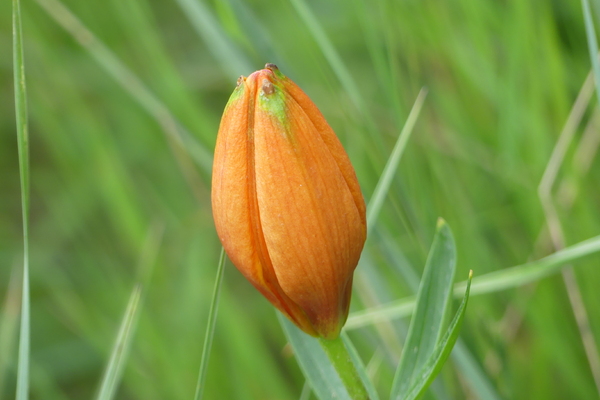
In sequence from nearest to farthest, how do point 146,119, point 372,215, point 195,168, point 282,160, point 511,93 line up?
1. point 282,160
2. point 372,215
3. point 511,93
4. point 195,168
5. point 146,119

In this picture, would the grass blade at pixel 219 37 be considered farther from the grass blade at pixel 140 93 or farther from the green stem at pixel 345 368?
the green stem at pixel 345 368

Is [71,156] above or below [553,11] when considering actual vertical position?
above

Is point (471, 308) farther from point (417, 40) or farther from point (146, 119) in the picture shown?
point (146, 119)

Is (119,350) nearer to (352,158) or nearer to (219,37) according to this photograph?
(219,37)

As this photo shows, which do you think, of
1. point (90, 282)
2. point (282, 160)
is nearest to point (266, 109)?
point (282, 160)

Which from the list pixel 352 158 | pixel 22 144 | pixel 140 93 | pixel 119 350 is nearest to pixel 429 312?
pixel 119 350

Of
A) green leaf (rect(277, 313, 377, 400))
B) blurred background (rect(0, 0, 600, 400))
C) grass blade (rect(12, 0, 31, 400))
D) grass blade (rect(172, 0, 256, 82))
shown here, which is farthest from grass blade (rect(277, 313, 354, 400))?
grass blade (rect(172, 0, 256, 82))

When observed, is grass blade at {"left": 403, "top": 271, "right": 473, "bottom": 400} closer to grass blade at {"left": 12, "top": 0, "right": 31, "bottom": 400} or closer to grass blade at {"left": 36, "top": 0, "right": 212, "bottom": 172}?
grass blade at {"left": 12, "top": 0, "right": 31, "bottom": 400}
